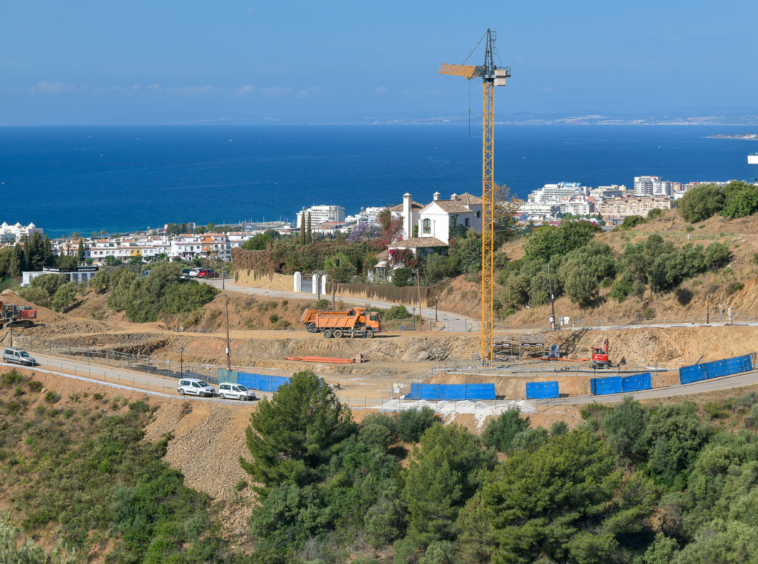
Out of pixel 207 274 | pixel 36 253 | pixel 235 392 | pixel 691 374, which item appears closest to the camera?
pixel 691 374

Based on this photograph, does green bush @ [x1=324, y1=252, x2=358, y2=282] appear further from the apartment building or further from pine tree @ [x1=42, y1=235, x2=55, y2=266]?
the apartment building

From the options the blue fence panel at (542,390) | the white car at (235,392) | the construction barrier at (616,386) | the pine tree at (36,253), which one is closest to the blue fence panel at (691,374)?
the construction barrier at (616,386)

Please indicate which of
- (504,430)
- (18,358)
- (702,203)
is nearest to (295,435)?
(504,430)

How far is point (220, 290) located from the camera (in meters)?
79.2

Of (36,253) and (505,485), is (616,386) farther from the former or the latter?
(36,253)

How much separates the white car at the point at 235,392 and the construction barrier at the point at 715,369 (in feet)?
76.7

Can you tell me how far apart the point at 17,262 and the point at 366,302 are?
57.8 metres

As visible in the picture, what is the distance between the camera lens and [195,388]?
47.2m

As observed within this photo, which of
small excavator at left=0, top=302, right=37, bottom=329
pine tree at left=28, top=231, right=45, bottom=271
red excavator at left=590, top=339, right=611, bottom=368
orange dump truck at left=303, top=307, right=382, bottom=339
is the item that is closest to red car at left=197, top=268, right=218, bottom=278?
small excavator at left=0, top=302, right=37, bottom=329

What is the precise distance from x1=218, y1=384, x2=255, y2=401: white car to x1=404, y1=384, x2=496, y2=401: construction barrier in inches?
363

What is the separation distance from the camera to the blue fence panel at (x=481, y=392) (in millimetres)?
43219

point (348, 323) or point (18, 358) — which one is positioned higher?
point (348, 323)

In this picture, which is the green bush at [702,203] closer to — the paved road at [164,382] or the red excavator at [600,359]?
the red excavator at [600,359]

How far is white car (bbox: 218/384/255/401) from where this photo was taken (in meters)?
45.9
